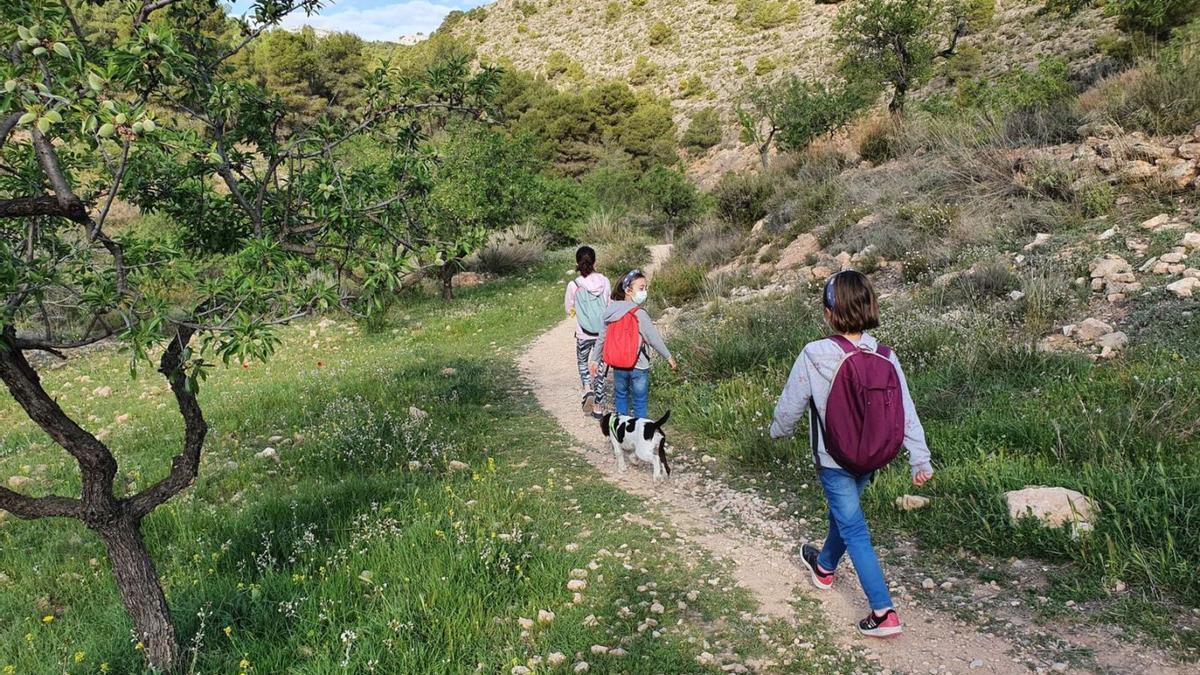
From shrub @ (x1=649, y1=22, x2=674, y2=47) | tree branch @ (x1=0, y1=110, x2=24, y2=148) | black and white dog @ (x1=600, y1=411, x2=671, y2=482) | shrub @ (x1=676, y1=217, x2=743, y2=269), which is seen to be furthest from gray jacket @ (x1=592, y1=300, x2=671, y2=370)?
shrub @ (x1=649, y1=22, x2=674, y2=47)

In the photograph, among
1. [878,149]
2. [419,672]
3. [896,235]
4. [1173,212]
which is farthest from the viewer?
[878,149]

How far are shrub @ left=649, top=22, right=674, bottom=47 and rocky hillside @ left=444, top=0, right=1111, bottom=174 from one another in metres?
0.09

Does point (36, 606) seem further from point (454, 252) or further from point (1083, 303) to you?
point (1083, 303)

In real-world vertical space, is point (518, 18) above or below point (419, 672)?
above

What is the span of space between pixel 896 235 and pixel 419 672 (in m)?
10.6

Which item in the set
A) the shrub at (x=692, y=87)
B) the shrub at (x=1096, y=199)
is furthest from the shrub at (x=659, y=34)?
the shrub at (x=1096, y=199)

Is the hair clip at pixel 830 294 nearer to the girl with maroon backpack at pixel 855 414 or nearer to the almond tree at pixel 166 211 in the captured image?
the girl with maroon backpack at pixel 855 414

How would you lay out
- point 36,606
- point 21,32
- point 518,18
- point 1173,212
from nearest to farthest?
point 21,32
point 36,606
point 1173,212
point 518,18

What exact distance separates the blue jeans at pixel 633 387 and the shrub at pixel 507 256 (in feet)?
50.0

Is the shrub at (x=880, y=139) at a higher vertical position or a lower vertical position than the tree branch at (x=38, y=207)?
lower

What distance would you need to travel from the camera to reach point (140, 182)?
12.1ft

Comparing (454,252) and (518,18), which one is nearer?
(454,252)

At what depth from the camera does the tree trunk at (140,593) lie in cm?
334

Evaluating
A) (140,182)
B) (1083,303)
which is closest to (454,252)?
(140,182)
